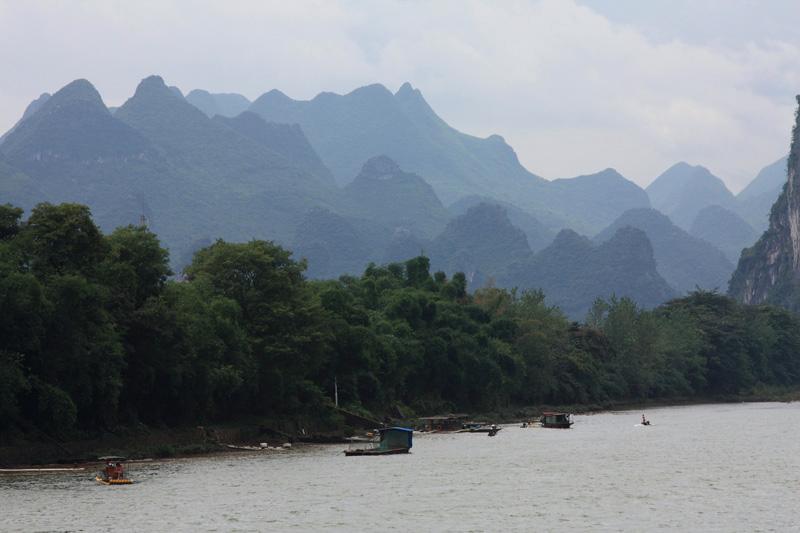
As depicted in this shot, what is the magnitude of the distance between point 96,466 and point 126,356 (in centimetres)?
841

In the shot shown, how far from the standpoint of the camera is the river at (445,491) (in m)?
37.2

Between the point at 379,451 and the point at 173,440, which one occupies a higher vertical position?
the point at 173,440

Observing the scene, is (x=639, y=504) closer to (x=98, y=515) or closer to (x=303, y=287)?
(x=98, y=515)

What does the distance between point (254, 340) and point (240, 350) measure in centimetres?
283

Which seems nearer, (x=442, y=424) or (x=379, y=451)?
(x=379, y=451)

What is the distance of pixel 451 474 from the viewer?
52.7 m

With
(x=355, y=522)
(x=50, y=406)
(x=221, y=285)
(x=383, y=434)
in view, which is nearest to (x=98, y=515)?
(x=355, y=522)

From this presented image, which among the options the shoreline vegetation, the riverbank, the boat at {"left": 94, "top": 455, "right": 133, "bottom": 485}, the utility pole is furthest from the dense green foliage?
the boat at {"left": 94, "top": 455, "right": 133, "bottom": 485}

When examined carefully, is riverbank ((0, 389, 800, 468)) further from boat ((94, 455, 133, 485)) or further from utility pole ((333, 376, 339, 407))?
boat ((94, 455, 133, 485))

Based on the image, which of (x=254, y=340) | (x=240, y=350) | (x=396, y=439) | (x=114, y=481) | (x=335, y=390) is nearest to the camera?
(x=114, y=481)

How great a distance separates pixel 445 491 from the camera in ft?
151

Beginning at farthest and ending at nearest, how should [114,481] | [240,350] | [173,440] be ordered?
1. [240,350]
2. [173,440]
3. [114,481]

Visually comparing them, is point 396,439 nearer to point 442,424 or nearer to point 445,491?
point 445,491

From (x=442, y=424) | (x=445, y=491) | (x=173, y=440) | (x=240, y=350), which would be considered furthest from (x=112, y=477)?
(x=442, y=424)
